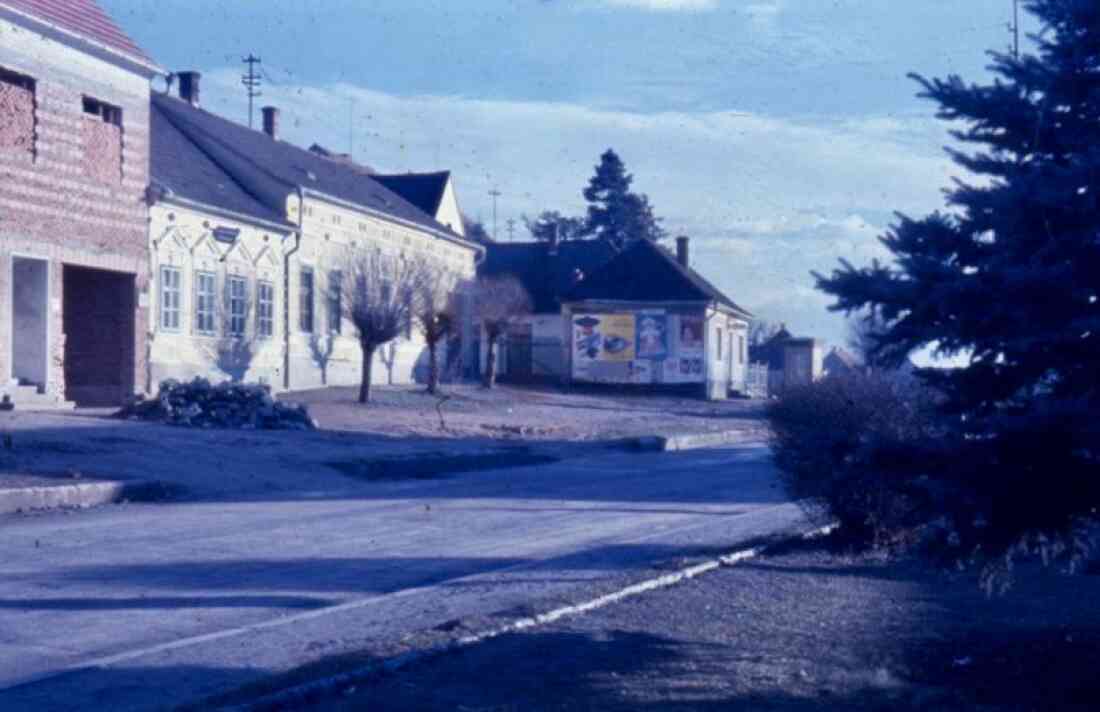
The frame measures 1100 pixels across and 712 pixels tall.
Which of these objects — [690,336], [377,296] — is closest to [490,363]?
[377,296]

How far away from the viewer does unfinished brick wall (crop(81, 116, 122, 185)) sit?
106 ft

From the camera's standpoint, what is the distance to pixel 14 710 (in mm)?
8172

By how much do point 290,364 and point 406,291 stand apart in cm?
381

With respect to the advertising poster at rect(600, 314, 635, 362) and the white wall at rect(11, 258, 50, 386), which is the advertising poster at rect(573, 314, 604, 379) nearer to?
the advertising poster at rect(600, 314, 635, 362)

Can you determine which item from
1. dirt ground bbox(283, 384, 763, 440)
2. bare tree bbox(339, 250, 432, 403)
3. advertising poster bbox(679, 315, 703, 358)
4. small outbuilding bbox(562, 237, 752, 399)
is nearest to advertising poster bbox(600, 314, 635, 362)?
small outbuilding bbox(562, 237, 752, 399)

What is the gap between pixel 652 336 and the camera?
67125mm

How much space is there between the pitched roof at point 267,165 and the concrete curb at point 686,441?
12.9 m

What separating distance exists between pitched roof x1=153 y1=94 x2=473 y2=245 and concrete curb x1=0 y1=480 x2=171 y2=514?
76.9 feet

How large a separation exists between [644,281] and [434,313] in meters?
22.3

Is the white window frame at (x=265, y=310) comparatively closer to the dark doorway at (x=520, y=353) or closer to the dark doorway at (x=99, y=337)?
the dark doorway at (x=99, y=337)

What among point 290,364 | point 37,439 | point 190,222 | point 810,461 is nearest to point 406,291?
point 290,364

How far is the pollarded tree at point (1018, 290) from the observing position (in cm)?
817

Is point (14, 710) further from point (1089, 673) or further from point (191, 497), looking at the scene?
point (191, 497)

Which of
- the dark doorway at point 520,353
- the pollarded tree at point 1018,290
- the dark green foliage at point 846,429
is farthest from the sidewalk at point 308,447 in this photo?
the dark doorway at point 520,353
